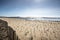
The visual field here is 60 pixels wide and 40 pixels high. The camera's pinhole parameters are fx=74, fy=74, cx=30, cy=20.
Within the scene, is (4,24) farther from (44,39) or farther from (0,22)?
(44,39)

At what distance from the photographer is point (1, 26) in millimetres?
2836

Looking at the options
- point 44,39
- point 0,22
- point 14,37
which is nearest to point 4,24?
point 0,22

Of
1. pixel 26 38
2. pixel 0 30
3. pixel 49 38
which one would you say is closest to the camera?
pixel 0 30

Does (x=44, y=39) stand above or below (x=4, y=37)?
below

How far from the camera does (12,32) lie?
274 centimetres

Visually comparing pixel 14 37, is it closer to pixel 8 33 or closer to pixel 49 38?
pixel 8 33

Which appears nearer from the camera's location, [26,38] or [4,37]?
[4,37]

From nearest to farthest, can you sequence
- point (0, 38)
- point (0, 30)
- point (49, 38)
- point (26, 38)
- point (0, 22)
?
point (0, 38) → point (0, 30) → point (0, 22) → point (26, 38) → point (49, 38)

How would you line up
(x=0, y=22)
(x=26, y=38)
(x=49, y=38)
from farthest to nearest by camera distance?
(x=49, y=38)
(x=26, y=38)
(x=0, y=22)

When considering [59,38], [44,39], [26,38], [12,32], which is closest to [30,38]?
[26,38]

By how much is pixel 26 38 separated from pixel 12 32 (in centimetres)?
119

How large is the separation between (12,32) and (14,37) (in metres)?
0.22

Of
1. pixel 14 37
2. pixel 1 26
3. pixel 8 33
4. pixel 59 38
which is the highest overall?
pixel 1 26

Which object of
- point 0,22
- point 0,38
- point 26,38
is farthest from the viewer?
point 26,38
